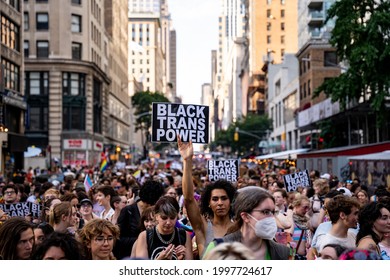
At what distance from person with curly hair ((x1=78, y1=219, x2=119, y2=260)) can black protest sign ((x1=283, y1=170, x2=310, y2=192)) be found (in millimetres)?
8832

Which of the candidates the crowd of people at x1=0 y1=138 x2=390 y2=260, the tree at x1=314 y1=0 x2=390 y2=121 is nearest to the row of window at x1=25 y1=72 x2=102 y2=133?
the tree at x1=314 y1=0 x2=390 y2=121

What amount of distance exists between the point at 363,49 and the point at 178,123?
20488mm

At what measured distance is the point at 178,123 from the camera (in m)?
8.80

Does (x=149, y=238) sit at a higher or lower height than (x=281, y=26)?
lower

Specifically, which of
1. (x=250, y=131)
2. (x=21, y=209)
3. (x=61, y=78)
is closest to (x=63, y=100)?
(x=61, y=78)

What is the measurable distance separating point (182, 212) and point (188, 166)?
15.2 ft

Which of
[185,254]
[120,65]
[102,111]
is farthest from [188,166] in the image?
[120,65]

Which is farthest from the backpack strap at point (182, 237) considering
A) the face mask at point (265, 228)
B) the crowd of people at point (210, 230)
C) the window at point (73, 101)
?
the window at point (73, 101)

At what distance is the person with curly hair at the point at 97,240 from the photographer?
6371 mm

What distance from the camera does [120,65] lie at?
99688mm

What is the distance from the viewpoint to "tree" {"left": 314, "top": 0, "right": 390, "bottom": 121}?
91.3 feet

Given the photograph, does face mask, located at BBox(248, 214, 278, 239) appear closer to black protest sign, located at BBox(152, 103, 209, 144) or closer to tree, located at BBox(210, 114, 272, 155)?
black protest sign, located at BBox(152, 103, 209, 144)

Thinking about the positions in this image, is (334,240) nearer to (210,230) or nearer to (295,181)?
(210,230)

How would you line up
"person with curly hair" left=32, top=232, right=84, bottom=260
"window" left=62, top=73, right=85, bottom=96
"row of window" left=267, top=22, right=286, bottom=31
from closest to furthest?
"person with curly hair" left=32, top=232, right=84, bottom=260, "window" left=62, top=73, right=85, bottom=96, "row of window" left=267, top=22, right=286, bottom=31
